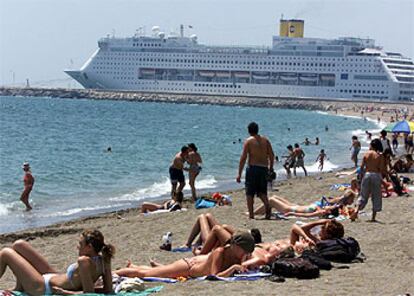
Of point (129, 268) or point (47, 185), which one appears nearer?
point (129, 268)

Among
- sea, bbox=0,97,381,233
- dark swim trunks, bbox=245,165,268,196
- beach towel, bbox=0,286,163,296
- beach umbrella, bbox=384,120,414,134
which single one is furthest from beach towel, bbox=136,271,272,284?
beach umbrella, bbox=384,120,414,134

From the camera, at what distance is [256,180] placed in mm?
10312

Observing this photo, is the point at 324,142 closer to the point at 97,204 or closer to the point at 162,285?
the point at 97,204

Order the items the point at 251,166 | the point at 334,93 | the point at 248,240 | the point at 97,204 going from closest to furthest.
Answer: the point at 248,240, the point at 251,166, the point at 97,204, the point at 334,93

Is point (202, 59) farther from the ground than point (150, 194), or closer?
farther from the ground

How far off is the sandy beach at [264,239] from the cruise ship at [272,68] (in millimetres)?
89805

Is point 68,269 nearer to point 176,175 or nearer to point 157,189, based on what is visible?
point 176,175

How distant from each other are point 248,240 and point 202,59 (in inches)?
3950

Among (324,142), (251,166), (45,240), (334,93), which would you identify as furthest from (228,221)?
(334,93)

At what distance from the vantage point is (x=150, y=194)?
18.0 meters

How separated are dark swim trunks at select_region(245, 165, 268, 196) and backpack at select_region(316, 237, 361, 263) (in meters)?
2.64

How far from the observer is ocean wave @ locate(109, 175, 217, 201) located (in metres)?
17.5

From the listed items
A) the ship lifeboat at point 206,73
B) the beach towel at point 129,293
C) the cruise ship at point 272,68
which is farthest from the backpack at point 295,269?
the ship lifeboat at point 206,73

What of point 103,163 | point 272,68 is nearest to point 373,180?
point 103,163
